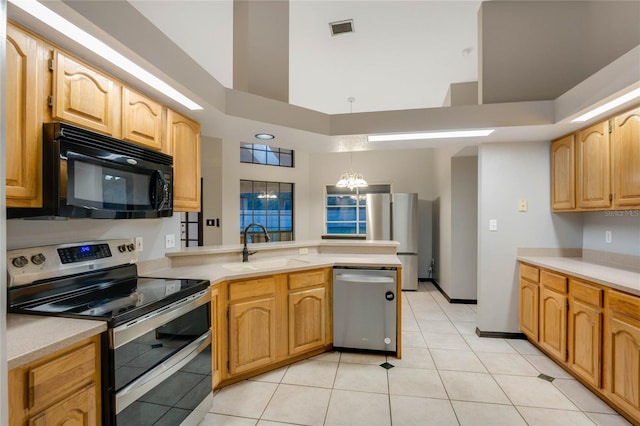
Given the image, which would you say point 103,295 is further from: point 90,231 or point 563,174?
point 563,174

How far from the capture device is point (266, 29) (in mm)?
2680

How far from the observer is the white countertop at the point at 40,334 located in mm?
963

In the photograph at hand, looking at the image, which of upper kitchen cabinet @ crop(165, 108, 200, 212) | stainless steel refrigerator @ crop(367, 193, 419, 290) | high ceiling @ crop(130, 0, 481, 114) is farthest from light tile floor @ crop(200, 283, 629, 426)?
high ceiling @ crop(130, 0, 481, 114)

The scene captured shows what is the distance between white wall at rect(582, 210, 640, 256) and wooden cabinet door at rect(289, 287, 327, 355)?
8.62ft

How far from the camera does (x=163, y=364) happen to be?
4.97 ft

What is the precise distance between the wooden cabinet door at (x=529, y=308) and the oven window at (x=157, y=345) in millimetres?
2994

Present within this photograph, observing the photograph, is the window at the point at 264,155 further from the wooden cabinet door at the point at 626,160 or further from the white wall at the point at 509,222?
the wooden cabinet door at the point at 626,160

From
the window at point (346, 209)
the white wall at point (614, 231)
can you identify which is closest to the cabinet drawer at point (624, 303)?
the white wall at point (614, 231)

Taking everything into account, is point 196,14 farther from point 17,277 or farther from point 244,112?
point 17,277

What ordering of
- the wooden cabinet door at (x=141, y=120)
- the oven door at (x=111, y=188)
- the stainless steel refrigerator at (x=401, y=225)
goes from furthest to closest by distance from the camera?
the stainless steel refrigerator at (x=401, y=225) < the wooden cabinet door at (x=141, y=120) < the oven door at (x=111, y=188)

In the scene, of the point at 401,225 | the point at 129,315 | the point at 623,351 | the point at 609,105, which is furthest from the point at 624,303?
the point at 401,225

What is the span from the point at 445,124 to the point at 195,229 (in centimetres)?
506

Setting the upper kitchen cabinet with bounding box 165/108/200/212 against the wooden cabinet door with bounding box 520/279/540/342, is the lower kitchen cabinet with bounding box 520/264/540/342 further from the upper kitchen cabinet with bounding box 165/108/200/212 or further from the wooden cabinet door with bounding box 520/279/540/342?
the upper kitchen cabinet with bounding box 165/108/200/212

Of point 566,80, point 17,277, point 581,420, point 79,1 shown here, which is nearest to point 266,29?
point 79,1
